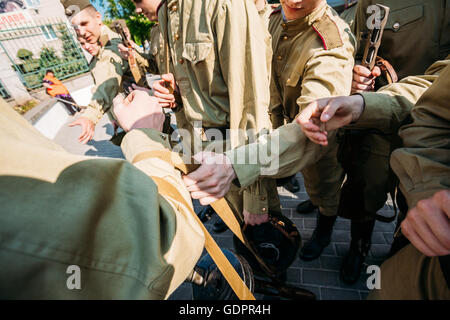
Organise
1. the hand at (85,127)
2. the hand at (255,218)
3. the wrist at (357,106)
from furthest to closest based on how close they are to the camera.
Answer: the hand at (85,127)
the hand at (255,218)
the wrist at (357,106)

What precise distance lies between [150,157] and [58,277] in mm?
548

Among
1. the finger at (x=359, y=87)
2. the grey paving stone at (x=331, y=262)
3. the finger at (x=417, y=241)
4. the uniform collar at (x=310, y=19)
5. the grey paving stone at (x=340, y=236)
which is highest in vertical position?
the uniform collar at (x=310, y=19)

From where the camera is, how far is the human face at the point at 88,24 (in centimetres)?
302

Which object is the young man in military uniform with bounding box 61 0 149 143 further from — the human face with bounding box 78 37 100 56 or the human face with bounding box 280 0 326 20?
the human face with bounding box 280 0 326 20

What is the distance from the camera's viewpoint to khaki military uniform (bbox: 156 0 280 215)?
142 centimetres

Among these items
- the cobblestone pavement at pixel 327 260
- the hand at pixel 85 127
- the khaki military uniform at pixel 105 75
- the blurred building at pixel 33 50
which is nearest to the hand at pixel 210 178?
the cobblestone pavement at pixel 327 260

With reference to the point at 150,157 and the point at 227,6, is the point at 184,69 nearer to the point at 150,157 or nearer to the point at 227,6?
the point at 227,6

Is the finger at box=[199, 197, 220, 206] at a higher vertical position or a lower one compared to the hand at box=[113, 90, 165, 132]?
lower

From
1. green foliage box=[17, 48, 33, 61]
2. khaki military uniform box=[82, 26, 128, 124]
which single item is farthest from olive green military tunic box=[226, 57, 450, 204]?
green foliage box=[17, 48, 33, 61]

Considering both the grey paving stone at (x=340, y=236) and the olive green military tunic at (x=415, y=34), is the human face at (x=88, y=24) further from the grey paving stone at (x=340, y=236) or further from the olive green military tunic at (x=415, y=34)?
the grey paving stone at (x=340, y=236)

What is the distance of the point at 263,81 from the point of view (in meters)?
1.48

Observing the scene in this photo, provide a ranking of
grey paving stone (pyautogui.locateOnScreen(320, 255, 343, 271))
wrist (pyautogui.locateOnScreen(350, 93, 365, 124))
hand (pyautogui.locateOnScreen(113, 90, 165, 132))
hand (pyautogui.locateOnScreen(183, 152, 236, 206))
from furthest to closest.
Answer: grey paving stone (pyautogui.locateOnScreen(320, 255, 343, 271)) < wrist (pyautogui.locateOnScreen(350, 93, 365, 124)) < hand (pyautogui.locateOnScreen(113, 90, 165, 132)) < hand (pyautogui.locateOnScreen(183, 152, 236, 206))

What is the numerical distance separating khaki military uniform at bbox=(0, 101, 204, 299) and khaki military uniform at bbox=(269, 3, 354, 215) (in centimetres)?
119

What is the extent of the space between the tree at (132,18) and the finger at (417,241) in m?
18.7
